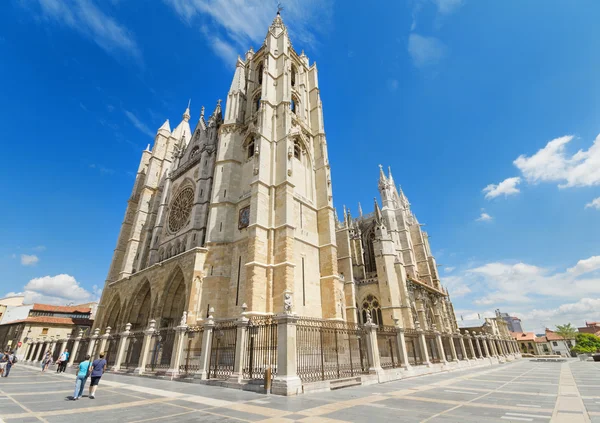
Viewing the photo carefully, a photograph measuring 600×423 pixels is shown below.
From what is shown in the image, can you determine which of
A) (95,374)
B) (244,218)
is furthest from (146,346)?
(244,218)

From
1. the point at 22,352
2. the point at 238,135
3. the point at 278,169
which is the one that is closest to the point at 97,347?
the point at 278,169

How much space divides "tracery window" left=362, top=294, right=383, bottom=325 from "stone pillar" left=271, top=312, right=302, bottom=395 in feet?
59.5

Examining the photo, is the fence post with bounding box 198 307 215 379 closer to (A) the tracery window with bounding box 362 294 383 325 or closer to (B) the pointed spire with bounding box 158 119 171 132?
(A) the tracery window with bounding box 362 294 383 325

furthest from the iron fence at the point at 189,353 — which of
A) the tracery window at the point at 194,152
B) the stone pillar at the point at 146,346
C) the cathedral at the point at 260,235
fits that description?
the tracery window at the point at 194,152

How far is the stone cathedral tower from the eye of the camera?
654 inches

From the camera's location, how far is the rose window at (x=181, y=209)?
25.3 meters

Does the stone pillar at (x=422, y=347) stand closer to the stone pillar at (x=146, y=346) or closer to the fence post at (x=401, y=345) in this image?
the fence post at (x=401, y=345)

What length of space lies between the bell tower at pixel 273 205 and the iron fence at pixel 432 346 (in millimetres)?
5138

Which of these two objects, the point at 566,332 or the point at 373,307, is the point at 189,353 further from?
the point at 566,332

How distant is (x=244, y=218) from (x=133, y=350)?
9567 millimetres

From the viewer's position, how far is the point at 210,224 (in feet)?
63.6

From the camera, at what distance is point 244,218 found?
1903 centimetres

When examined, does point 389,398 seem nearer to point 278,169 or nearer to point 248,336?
point 248,336

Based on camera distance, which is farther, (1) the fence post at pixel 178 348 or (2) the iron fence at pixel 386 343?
(2) the iron fence at pixel 386 343
